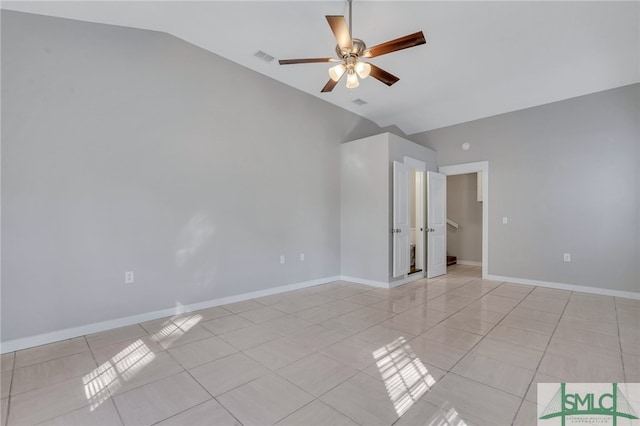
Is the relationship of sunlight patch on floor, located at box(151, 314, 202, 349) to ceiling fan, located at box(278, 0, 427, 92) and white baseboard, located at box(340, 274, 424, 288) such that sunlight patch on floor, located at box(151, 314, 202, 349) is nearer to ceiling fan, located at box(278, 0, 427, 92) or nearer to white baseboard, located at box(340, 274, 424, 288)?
white baseboard, located at box(340, 274, 424, 288)

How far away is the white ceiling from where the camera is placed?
9.01 ft

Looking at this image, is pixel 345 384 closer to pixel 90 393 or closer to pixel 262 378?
pixel 262 378

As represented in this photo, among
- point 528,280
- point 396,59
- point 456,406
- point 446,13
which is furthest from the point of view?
point 528,280

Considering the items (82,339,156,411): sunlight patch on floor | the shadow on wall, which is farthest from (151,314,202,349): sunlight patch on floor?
the shadow on wall

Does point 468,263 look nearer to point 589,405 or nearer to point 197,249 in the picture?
point 589,405

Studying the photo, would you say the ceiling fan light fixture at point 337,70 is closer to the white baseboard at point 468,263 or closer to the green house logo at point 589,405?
the green house logo at point 589,405

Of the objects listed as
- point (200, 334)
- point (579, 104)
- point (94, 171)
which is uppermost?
point (579, 104)

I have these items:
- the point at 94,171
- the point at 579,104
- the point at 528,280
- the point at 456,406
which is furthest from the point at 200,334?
the point at 579,104

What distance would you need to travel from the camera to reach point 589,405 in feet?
5.56

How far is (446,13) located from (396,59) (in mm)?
878

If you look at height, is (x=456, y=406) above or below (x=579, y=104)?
below

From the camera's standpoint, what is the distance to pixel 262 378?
6.49ft

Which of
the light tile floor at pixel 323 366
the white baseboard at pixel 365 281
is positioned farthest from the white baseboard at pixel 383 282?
the light tile floor at pixel 323 366

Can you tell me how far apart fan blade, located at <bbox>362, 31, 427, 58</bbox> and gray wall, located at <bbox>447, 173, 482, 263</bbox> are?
5539mm
